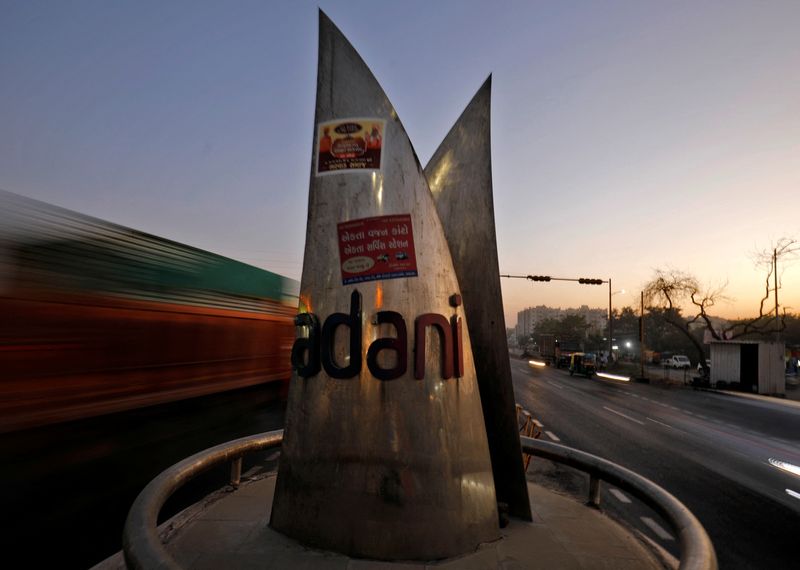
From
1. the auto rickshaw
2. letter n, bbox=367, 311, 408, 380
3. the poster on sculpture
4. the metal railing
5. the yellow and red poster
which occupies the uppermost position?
the yellow and red poster

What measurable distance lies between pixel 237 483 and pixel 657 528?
5.66m

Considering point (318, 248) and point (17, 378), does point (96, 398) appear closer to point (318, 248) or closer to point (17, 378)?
point (17, 378)

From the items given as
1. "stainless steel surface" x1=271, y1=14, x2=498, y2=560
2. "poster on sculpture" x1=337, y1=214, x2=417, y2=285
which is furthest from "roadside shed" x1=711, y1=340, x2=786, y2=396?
"poster on sculpture" x1=337, y1=214, x2=417, y2=285

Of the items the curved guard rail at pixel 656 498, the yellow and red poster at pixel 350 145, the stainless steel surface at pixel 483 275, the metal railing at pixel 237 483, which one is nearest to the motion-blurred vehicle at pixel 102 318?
the metal railing at pixel 237 483

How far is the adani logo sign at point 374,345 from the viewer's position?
11.2 ft

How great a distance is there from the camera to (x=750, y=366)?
27125 millimetres

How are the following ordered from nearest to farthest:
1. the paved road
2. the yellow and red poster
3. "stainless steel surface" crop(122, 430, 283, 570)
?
"stainless steel surface" crop(122, 430, 283, 570) → the yellow and red poster → the paved road

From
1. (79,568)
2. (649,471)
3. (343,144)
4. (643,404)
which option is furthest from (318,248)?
(643,404)

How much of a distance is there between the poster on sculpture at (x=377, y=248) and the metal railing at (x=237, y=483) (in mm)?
2042

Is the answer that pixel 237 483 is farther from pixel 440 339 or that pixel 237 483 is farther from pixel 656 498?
pixel 656 498

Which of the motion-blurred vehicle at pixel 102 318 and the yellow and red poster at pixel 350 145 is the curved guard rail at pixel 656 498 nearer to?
the yellow and red poster at pixel 350 145

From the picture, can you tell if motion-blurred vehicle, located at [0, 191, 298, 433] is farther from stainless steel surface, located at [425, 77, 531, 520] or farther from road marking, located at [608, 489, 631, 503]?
road marking, located at [608, 489, 631, 503]

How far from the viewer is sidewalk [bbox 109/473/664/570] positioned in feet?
10.1

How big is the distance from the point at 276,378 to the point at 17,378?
1021 centimetres
